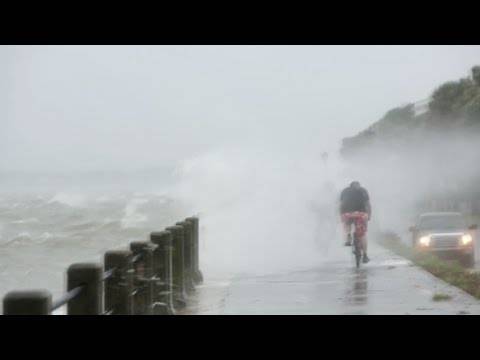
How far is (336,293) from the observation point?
14.0 metres

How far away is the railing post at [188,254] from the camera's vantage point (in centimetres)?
1485

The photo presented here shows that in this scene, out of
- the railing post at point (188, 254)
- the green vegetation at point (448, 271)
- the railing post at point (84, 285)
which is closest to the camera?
the railing post at point (84, 285)

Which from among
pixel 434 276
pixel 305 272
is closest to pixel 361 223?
pixel 305 272

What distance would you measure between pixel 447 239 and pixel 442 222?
1.17 m

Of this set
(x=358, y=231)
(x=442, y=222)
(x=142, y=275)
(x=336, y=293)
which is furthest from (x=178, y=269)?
(x=442, y=222)

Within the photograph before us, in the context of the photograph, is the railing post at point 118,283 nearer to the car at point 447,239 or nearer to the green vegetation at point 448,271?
the green vegetation at point 448,271


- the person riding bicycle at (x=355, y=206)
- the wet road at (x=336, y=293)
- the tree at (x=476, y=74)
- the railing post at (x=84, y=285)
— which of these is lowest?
the wet road at (x=336, y=293)

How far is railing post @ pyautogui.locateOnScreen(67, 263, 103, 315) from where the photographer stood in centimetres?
727

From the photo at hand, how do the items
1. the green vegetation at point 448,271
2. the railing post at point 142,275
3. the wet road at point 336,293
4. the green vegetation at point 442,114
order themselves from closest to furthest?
the railing post at point 142,275, the wet road at point 336,293, the green vegetation at point 448,271, the green vegetation at point 442,114

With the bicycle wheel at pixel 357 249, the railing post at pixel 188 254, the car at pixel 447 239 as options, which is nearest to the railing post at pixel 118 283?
the railing post at pixel 188 254

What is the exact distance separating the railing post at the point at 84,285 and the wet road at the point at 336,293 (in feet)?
15.8

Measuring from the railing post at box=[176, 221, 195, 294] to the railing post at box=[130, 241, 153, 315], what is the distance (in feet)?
12.5

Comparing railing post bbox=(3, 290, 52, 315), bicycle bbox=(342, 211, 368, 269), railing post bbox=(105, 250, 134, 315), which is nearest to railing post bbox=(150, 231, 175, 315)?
railing post bbox=(105, 250, 134, 315)
